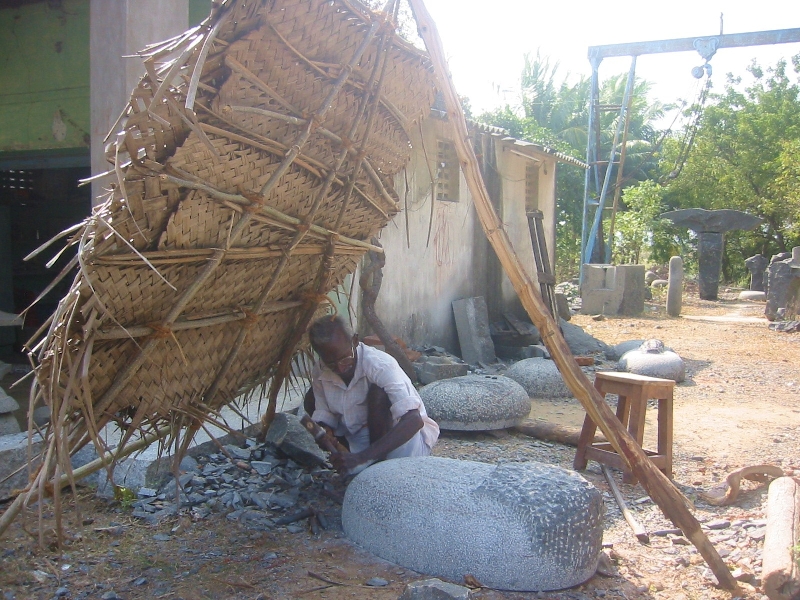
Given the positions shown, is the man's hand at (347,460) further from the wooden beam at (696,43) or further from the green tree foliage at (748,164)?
the green tree foliage at (748,164)

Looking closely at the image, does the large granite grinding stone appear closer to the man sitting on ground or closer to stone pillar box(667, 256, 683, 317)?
the man sitting on ground

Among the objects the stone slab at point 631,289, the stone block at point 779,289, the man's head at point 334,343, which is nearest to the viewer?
the man's head at point 334,343

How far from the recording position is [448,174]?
389 inches

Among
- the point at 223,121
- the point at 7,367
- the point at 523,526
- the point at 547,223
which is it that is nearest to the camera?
the point at 223,121

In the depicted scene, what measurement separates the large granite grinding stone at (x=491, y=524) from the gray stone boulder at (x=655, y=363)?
18.1 feet

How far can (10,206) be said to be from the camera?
27.9 feet

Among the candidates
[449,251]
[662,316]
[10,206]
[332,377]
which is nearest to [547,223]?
[449,251]

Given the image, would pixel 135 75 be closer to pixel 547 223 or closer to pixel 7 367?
pixel 7 367

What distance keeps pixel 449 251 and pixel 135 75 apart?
568 centimetres

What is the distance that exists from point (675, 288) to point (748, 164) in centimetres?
1083

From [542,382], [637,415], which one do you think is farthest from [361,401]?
[542,382]

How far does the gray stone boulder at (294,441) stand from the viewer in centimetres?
457

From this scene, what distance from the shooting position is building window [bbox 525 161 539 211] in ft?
39.7

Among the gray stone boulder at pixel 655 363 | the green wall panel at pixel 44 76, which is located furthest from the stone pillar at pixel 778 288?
the green wall panel at pixel 44 76
